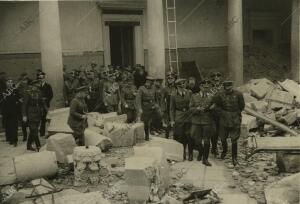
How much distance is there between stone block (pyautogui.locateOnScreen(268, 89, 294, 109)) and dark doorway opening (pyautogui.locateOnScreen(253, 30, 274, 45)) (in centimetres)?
827

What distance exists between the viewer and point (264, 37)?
77.4 feet

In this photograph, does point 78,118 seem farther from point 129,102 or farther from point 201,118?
point 201,118

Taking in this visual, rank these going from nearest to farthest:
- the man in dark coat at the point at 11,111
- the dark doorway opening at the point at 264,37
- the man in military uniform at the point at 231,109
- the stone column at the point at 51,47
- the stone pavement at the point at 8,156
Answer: the stone pavement at the point at 8,156, the man in military uniform at the point at 231,109, the man in dark coat at the point at 11,111, the stone column at the point at 51,47, the dark doorway opening at the point at 264,37

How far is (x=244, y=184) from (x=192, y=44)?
511 inches

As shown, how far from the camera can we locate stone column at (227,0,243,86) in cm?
1747

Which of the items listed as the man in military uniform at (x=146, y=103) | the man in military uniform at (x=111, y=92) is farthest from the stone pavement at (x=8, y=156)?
the man in military uniform at (x=146, y=103)

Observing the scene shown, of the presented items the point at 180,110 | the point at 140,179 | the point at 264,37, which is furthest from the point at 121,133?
the point at 264,37

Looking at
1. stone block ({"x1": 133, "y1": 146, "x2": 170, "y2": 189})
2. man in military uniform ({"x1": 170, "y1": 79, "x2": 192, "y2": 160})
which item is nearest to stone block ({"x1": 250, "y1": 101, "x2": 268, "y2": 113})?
man in military uniform ({"x1": 170, "y1": 79, "x2": 192, "y2": 160})

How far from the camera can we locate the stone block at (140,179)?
24.0 feet

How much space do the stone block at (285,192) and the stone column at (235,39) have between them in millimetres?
10539

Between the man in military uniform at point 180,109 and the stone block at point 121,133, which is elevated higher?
the man in military uniform at point 180,109

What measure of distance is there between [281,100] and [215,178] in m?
7.30

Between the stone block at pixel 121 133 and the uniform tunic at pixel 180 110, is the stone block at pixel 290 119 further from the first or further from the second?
the stone block at pixel 121 133

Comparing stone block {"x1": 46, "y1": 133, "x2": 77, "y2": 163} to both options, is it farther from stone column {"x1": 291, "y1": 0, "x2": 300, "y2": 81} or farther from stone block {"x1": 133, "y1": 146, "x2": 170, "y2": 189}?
stone column {"x1": 291, "y1": 0, "x2": 300, "y2": 81}
